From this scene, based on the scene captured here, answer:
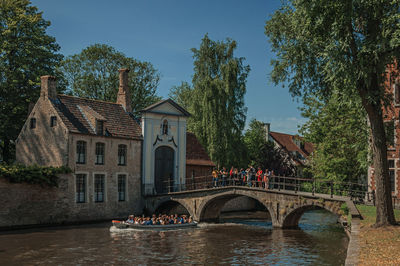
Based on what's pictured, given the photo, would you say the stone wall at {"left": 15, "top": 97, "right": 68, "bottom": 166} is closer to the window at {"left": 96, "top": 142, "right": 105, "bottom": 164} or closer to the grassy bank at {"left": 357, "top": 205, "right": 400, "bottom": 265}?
the window at {"left": 96, "top": 142, "right": 105, "bottom": 164}

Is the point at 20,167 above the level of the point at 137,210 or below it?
above

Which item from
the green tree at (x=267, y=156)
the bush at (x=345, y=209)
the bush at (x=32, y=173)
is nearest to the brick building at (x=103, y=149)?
the bush at (x=32, y=173)

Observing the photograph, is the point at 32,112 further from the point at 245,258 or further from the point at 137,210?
the point at 245,258

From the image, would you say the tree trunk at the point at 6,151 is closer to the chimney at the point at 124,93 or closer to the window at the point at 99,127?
the window at the point at 99,127

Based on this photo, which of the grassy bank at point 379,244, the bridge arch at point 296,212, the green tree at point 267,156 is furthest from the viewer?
the green tree at point 267,156

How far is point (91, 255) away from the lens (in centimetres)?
2003

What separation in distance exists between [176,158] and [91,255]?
18092mm

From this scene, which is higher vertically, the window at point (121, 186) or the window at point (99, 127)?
the window at point (99, 127)

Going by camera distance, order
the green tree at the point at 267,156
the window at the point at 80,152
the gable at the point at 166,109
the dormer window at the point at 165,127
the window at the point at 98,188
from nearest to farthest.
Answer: the window at the point at 80,152 < the window at the point at 98,188 < the gable at the point at 166,109 < the dormer window at the point at 165,127 < the green tree at the point at 267,156

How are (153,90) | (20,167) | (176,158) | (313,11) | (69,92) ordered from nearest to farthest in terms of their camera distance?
1. (313,11)
2. (20,167)
3. (176,158)
4. (69,92)
5. (153,90)

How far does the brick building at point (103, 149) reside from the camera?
3120cm

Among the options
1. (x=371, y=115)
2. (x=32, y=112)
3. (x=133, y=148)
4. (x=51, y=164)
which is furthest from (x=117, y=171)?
(x=371, y=115)

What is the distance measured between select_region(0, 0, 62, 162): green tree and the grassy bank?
26.9 m

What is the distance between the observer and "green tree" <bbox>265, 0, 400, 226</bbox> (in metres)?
16.5
